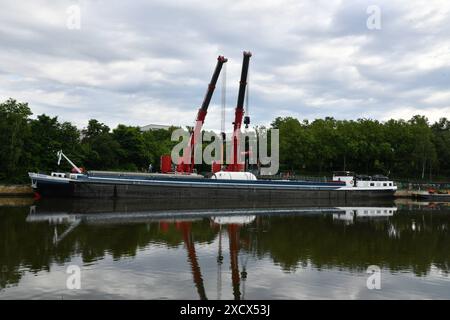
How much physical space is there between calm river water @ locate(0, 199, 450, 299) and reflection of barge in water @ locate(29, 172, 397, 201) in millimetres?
11761

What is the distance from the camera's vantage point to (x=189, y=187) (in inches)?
1944

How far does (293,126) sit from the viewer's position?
8562 centimetres

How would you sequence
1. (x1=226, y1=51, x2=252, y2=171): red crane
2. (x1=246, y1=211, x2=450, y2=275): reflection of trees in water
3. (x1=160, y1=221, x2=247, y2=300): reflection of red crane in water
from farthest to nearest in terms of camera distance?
1. (x1=226, y1=51, x2=252, y2=171): red crane
2. (x1=246, y1=211, x2=450, y2=275): reflection of trees in water
3. (x1=160, y1=221, x2=247, y2=300): reflection of red crane in water

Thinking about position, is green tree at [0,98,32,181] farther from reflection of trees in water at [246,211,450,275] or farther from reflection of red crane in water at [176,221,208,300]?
reflection of trees in water at [246,211,450,275]

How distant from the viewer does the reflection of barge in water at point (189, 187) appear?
46094 millimetres

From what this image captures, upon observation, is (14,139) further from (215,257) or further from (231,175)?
(215,257)

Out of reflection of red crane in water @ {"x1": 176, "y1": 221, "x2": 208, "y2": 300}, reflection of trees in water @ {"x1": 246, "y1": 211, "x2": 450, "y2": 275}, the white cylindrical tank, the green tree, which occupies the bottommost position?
reflection of trees in water @ {"x1": 246, "y1": 211, "x2": 450, "y2": 275}

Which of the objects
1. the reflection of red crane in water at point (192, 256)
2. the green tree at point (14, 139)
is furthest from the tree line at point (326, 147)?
the reflection of red crane in water at point (192, 256)

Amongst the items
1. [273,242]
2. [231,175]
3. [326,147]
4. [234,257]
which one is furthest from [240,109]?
[326,147]

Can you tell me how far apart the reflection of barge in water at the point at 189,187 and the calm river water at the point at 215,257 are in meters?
11.8

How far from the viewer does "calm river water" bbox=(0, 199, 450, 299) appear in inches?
564

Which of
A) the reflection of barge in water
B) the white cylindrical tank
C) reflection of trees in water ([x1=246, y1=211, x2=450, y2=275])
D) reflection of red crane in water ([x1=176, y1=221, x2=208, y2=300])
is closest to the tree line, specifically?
the reflection of barge in water
